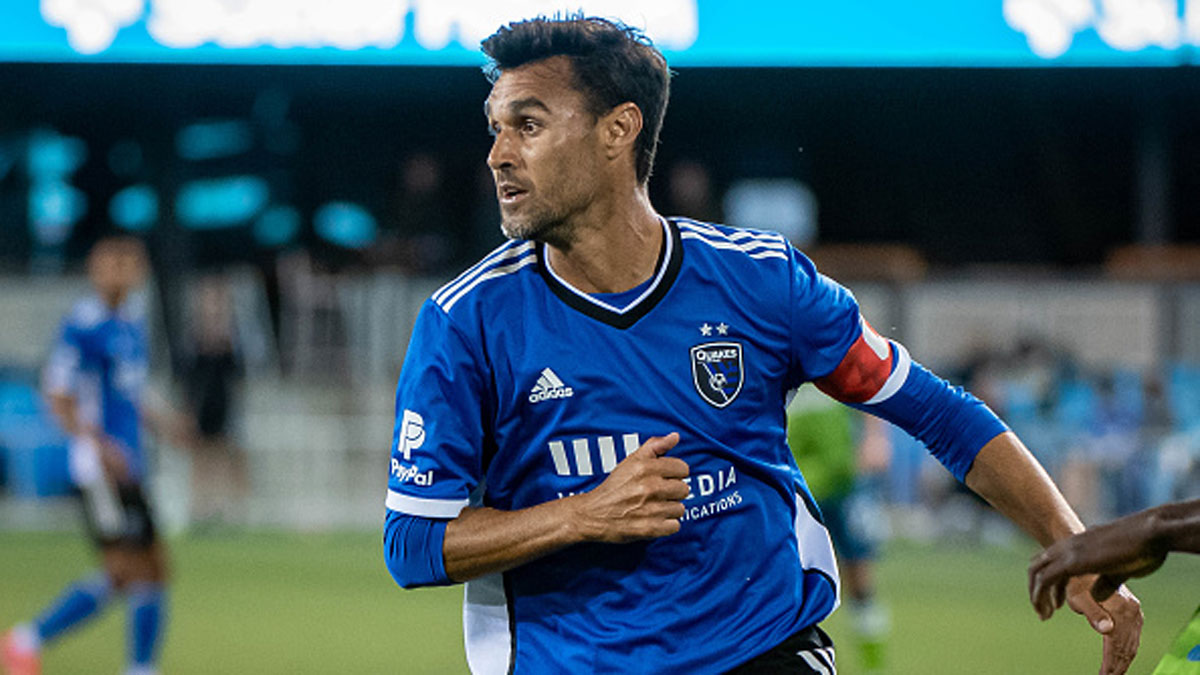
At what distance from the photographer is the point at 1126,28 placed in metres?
12.7

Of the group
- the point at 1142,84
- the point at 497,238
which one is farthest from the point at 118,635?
the point at 1142,84

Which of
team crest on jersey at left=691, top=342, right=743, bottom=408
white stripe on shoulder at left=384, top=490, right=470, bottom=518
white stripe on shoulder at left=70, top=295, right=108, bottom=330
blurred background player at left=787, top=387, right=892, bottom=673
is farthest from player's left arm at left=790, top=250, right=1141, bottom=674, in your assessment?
white stripe on shoulder at left=70, top=295, right=108, bottom=330

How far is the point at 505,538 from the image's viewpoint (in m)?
2.91

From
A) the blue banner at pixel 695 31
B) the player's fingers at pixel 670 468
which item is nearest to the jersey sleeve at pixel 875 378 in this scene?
the player's fingers at pixel 670 468

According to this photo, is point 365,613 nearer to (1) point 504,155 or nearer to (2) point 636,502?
(1) point 504,155

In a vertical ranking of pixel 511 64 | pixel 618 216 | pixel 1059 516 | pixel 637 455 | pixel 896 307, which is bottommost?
pixel 896 307

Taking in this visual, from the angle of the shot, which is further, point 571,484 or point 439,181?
point 439,181

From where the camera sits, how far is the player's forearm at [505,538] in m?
2.88

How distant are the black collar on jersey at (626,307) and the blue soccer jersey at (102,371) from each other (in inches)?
199

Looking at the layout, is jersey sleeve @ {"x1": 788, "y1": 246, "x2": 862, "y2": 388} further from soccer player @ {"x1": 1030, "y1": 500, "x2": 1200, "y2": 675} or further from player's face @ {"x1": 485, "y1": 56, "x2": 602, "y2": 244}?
soccer player @ {"x1": 1030, "y1": 500, "x2": 1200, "y2": 675}

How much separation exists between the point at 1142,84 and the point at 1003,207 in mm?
3444

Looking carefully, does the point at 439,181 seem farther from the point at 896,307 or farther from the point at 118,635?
the point at 118,635

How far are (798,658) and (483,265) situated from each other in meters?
0.99

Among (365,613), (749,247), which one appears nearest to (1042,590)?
(749,247)
